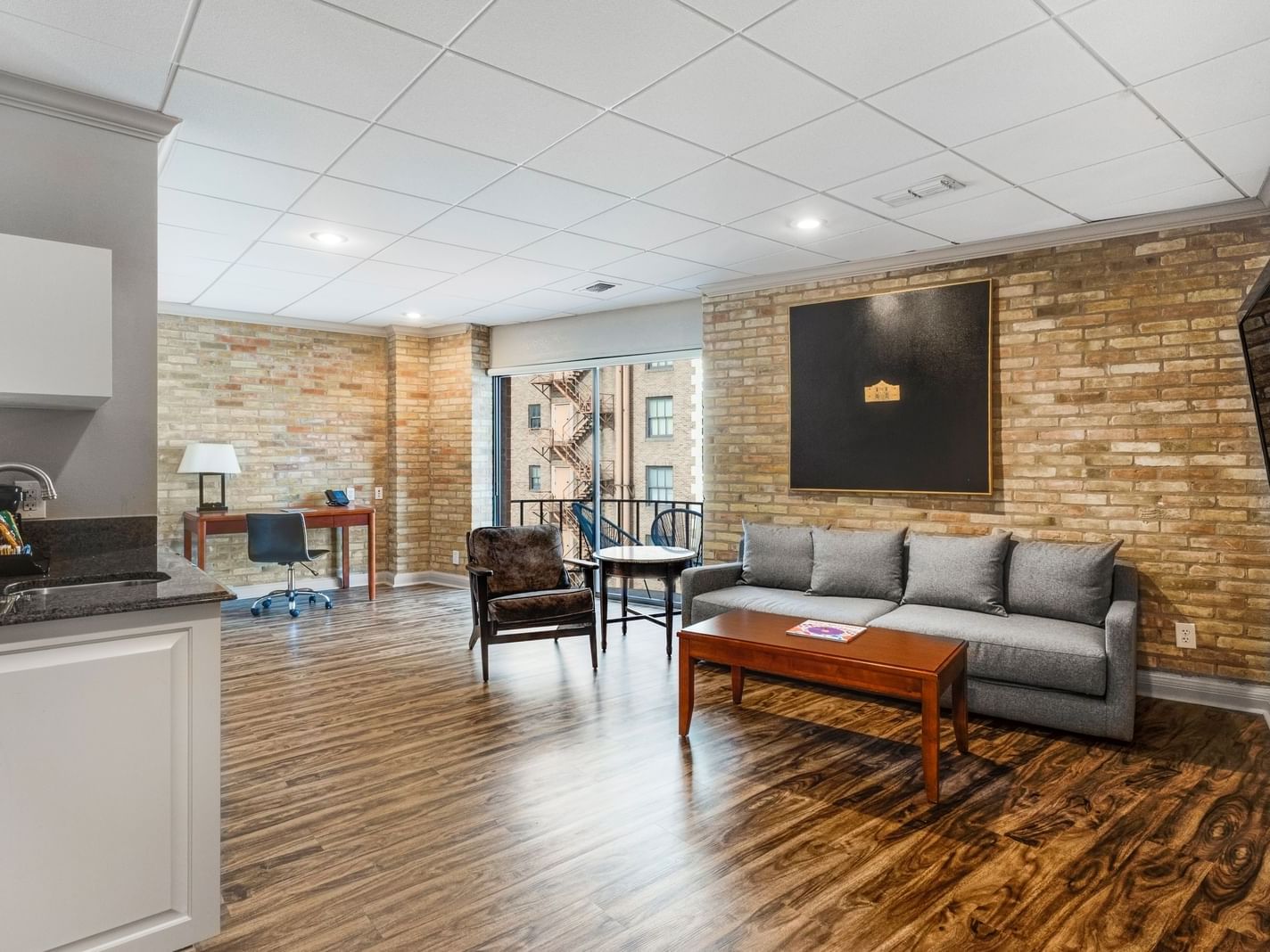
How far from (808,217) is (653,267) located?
142 centimetres

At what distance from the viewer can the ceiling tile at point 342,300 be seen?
229 inches

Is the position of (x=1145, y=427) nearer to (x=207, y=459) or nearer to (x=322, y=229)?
(x=322, y=229)

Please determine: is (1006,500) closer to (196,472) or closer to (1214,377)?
(1214,377)

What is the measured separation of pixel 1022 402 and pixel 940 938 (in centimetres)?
331

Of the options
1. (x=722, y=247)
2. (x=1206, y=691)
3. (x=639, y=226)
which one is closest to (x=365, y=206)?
(x=639, y=226)

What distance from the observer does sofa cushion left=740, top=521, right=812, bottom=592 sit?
4.92m

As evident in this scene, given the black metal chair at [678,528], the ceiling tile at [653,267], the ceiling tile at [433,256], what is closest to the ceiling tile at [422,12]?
the ceiling tile at [433,256]

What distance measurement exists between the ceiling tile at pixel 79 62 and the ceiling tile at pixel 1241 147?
3.97m

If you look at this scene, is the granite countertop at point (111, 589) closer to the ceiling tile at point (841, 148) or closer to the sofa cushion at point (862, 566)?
the ceiling tile at point (841, 148)

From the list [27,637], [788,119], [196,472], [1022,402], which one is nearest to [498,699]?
[27,637]

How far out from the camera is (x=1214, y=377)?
152 inches

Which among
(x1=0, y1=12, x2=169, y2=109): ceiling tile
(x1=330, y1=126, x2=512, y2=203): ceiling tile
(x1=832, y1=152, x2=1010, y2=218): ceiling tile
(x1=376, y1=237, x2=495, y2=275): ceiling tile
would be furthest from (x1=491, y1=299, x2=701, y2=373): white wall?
(x1=0, y1=12, x2=169, y2=109): ceiling tile

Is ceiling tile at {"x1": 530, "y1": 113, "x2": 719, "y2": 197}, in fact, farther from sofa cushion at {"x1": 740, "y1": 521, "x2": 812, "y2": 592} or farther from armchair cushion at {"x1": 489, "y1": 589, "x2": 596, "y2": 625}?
sofa cushion at {"x1": 740, "y1": 521, "x2": 812, "y2": 592}

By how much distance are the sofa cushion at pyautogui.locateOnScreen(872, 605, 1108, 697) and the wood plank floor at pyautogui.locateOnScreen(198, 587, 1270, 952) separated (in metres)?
0.29
